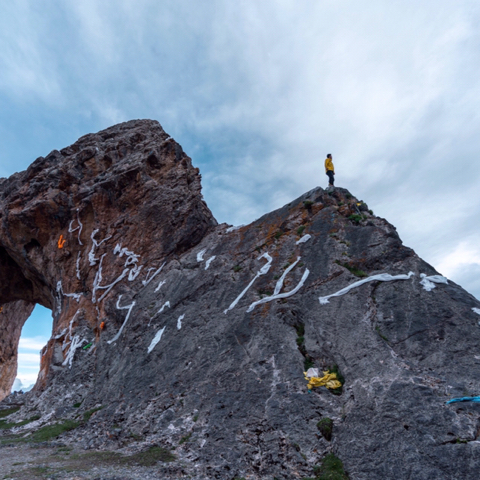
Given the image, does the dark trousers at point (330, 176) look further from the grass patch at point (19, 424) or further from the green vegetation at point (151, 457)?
the grass patch at point (19, 424)

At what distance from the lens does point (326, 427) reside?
752cm

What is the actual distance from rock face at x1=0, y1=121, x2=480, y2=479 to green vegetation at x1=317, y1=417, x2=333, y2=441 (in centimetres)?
9

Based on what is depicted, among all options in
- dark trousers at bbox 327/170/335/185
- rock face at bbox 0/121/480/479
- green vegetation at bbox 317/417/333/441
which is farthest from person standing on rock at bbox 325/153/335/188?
green vegetation at bbox 317/417/333/441

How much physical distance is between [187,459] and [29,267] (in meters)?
24.0

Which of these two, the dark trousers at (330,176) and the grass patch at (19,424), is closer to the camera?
the grass patch at (19,424)

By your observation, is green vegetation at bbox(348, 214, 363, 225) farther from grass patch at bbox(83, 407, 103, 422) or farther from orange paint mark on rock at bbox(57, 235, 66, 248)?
orange paint mark on rock at bbox(57, 235, 66, 248)

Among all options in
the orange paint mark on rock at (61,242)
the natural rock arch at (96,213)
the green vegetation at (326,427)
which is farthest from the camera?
the orange paint mark on rock at (61,242)

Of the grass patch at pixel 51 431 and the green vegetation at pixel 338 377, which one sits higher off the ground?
the green vegetation at pixel 338 377

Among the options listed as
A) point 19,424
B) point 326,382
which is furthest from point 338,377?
point 19,424

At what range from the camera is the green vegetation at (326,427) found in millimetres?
7430

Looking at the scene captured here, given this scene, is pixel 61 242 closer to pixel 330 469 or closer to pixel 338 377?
pixel 338 377

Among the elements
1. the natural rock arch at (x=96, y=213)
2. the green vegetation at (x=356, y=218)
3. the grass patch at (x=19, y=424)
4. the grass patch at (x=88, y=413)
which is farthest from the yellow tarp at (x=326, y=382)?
the grass patch at (x=19, y=424)

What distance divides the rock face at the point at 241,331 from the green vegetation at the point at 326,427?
95mm

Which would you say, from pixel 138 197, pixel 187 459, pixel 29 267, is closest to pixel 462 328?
pixel 187 459
